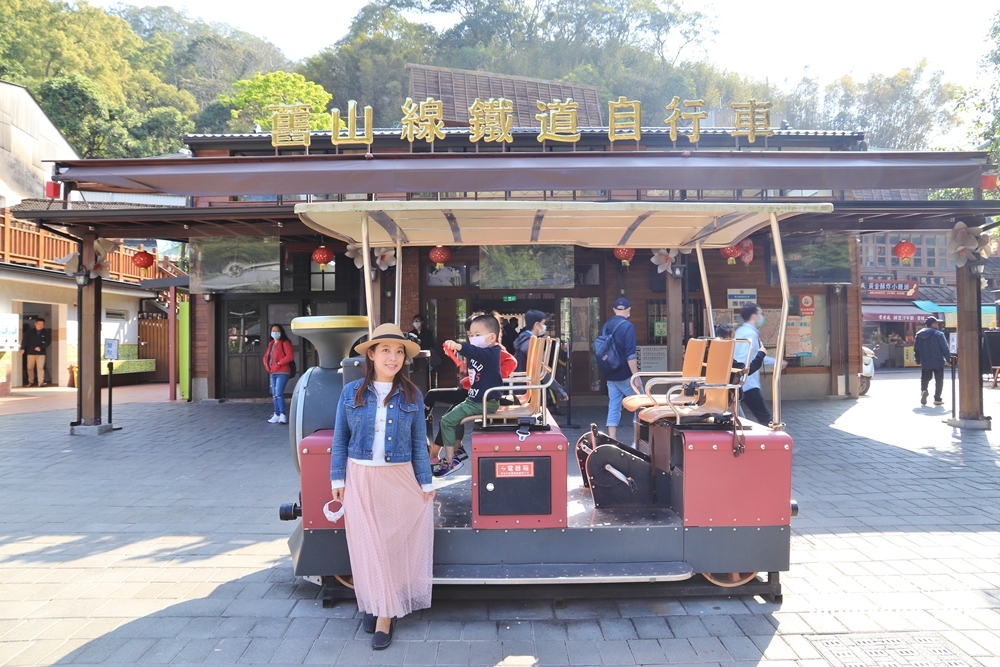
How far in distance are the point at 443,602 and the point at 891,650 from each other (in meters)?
2.39

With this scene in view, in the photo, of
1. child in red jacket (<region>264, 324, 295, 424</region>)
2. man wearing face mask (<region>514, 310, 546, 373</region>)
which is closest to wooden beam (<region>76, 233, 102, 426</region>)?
child in red jacket (<region>264, 324, 295, 424</region>)

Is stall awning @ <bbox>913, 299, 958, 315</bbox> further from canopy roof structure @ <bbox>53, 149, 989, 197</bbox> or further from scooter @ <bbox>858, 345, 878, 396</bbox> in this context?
canopy roof structure @ <bbox>53, 149, 989, 197</bbox>

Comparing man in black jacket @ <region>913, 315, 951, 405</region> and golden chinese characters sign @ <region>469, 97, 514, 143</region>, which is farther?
man in black jacket @ <region>913, 315, 951, 405</region>

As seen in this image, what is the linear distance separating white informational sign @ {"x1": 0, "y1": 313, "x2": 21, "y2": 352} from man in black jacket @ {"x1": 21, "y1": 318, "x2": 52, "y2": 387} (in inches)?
64.5

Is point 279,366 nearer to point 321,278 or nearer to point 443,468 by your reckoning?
point 321,278

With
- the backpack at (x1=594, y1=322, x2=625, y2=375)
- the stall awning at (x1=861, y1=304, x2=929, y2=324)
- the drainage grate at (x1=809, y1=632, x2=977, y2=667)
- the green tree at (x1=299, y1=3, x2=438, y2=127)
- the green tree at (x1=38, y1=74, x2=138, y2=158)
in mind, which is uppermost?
the green tree at (x1=299, y1=3, x2=438, y2=127)

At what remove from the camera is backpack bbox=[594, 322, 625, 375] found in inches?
277

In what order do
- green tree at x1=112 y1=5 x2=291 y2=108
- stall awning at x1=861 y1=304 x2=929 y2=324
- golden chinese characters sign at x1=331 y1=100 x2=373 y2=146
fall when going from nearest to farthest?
→ golden chinese characters sign at x1=331 y1=100 x2=373 y2=146 → stall awning at x1=861 y1=304 x2=929 y2=324 → green tree at x1=112 y1=5 x2=291 y2=108

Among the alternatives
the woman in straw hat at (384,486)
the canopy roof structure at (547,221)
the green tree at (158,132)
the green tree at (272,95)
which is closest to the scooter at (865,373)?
the canopy roof structure at (547,221)

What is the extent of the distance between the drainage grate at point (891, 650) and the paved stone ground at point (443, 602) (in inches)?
0.4

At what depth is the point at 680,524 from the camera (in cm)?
363

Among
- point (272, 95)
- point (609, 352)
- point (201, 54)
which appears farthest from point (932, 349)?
point (201, 54)

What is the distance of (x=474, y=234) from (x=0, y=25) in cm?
3739

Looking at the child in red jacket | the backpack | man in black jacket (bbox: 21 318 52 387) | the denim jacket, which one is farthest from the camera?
man in black jacket (bbox: 21 318 52 387)
